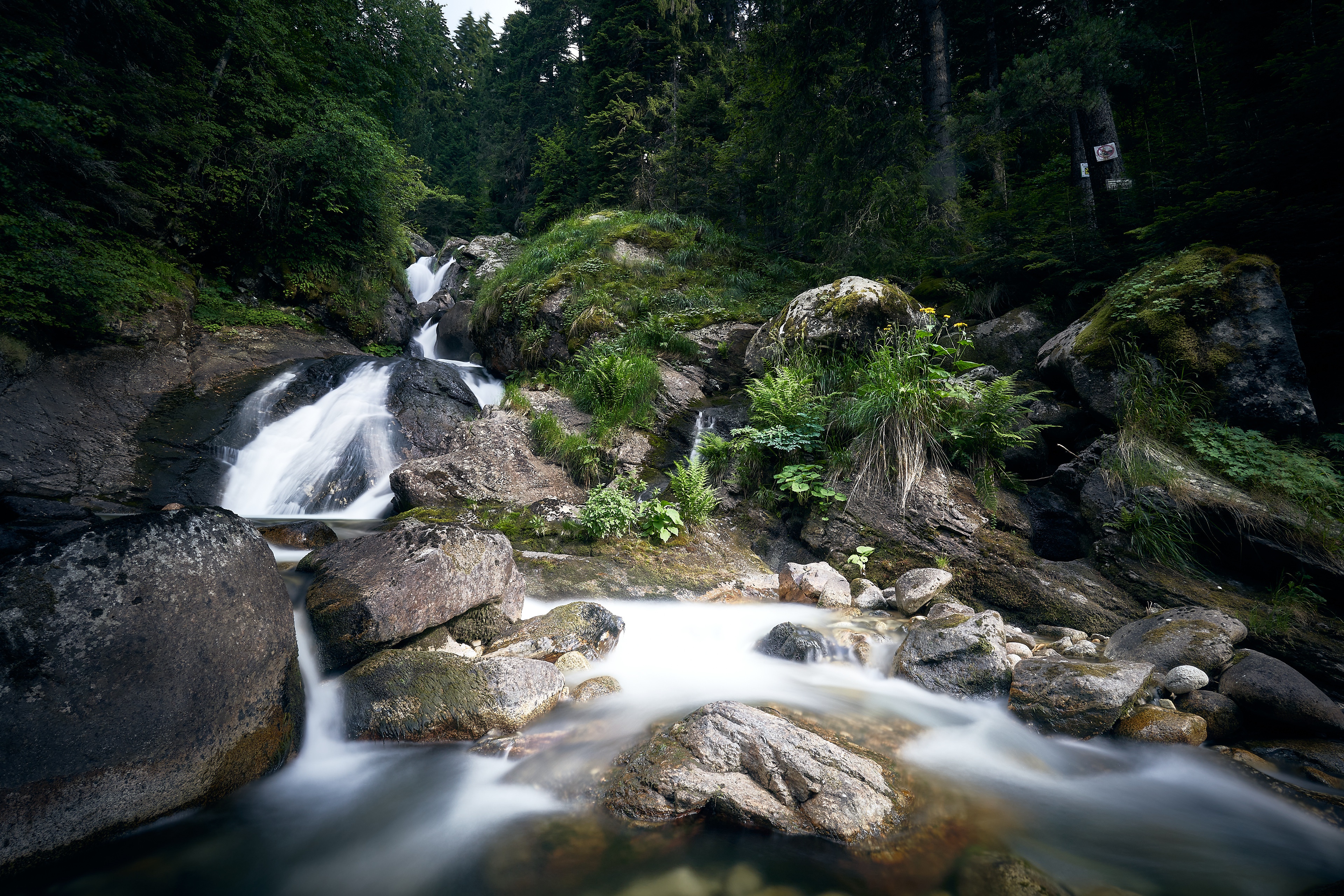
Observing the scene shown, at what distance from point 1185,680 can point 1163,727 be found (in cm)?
46

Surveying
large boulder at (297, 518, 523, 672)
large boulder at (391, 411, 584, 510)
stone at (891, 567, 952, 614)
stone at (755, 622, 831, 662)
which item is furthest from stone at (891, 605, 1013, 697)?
large boulder at (391, 411, 584, 510)

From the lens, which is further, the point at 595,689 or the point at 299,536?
the point at 299,536

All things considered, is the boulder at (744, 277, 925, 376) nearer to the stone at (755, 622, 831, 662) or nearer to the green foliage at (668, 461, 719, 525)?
the green foliage at (668, 461, 719, 525)

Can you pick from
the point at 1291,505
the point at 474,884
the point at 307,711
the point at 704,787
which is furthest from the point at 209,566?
the point at 1291,505

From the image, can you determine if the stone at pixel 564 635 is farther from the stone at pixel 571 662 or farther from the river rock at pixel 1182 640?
the river rock at pixel 1182 640

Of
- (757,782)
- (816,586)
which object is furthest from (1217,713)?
(757,782)

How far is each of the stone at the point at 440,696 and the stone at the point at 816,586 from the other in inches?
109

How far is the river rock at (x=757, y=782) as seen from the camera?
2389mm

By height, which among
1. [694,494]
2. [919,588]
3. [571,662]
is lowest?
[919,588]

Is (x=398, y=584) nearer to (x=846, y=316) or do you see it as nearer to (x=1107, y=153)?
(x=846, y=316)

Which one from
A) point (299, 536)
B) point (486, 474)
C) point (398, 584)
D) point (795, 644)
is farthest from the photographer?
point (486, 474)

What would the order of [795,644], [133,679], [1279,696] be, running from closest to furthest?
[133,679] < [1279,696] < [795,644]

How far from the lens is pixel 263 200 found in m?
11.4

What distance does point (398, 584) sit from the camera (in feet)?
12.4
